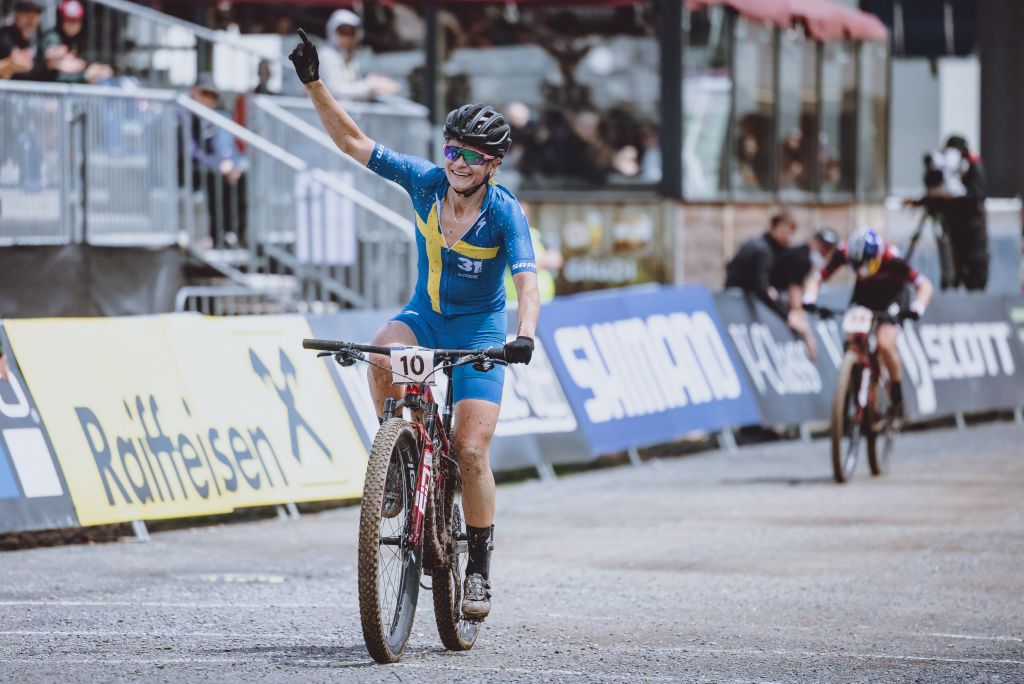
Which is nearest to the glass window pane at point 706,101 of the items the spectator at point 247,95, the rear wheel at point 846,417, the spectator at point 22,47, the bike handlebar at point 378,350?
the spectator at point 247,95

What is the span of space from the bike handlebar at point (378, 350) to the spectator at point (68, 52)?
844 cm

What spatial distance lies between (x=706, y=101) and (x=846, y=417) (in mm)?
9366

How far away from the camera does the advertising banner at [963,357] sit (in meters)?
19.4

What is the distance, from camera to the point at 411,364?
7.33 m

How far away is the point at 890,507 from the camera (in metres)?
13.4

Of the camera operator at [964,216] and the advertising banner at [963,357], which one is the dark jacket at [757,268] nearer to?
the advertising banner at [963,357]

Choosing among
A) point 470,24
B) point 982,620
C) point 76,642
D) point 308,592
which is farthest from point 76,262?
point 470,24

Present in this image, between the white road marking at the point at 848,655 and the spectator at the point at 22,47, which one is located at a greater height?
the spectator at the point at 22,47

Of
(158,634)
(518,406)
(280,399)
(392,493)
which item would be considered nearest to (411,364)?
(392,493)

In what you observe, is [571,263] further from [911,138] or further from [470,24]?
[911,138]

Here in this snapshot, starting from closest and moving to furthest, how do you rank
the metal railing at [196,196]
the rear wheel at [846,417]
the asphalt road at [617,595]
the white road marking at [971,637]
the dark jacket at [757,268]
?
the asphalt road at [617,595] → the white road marking at [971,637] → the metal railing at [196,196] → the rear wheel at [846,417] → the dark jacket at [757,268]

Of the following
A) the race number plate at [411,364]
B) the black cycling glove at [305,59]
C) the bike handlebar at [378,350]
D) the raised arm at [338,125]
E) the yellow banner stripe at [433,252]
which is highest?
the black cycling glove at [305,59]

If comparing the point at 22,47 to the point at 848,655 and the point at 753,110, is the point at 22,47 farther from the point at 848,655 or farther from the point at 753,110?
the point at 753,110

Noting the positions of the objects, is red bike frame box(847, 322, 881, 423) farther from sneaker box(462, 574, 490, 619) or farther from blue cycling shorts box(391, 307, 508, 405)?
sneaker box(462, 574, 490, 619)
